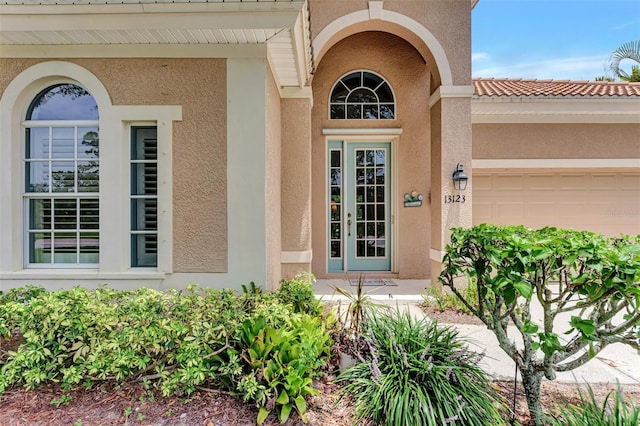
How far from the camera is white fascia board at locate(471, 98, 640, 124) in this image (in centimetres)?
797

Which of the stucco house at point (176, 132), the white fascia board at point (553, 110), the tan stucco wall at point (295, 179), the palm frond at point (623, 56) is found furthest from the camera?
the palm frond at point (623, 56)

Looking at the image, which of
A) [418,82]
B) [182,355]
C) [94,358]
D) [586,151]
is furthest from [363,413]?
[586,151]

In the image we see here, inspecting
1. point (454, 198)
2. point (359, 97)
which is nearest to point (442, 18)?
point (359, 97)

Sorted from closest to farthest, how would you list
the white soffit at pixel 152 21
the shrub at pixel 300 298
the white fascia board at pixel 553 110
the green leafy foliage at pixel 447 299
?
1. the white soffit at pixel 152 21
2. the shrub at pixel 300 298
3. the green leafy foliage at pixel 447 299
4. the white fascia board at pixel 553 110

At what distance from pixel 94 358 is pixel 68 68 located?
387 centimetres

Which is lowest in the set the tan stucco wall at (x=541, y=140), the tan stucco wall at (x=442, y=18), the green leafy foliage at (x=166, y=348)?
the green leafy foliage at (x=166, y=348)

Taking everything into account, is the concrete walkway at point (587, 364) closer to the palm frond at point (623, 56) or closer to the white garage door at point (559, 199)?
the white garage door at point (559, 199)

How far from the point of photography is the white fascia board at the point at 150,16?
13.0ft

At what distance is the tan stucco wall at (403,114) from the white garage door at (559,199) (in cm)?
146

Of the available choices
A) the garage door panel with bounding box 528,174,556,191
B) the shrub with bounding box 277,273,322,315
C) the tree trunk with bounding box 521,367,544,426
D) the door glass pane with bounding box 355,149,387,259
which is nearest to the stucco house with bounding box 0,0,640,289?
the shrub with bounding box 277,273,322,315

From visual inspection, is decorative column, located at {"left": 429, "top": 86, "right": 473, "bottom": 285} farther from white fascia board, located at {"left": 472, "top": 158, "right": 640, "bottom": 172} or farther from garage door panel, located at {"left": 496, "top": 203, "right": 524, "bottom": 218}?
garage door panel, located at {"left": 496, "top": 203, "right": 524, "bottom": 218}

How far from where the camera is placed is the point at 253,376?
10.2 feet

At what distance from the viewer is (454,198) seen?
22.7 ft

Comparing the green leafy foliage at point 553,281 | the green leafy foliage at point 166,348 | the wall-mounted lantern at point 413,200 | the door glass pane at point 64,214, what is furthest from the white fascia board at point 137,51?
the wall-mounted lantern at point 413,200
